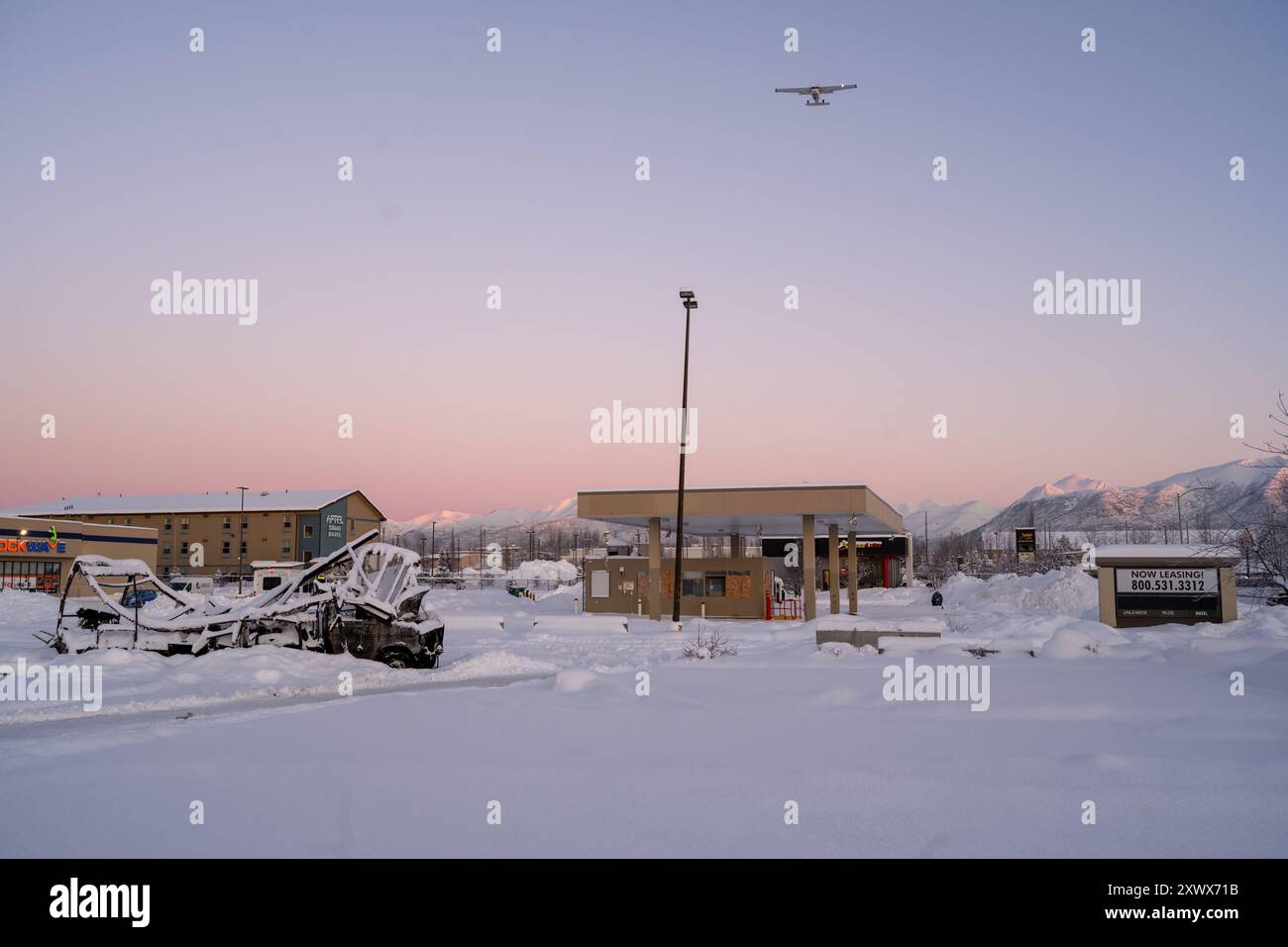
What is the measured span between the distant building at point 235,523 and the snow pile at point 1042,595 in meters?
59.6

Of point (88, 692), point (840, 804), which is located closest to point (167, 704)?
point (88, 692)

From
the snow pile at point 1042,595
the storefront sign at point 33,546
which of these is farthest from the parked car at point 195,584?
the snow pile at point 1042,595

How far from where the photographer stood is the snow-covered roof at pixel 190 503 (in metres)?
89.5

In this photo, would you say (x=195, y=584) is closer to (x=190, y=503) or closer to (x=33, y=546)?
(x=33, y=546)

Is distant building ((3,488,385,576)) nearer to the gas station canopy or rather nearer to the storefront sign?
the storefront sign

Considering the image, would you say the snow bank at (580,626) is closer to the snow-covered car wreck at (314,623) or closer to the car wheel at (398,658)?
the snow-covered car wreck at (314,623)

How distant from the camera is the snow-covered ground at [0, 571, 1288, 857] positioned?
6.10m

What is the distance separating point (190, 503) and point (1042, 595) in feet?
266

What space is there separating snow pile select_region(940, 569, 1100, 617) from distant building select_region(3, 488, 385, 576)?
59611 mm

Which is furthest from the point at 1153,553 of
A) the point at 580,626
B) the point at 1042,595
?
the point at 1042,595

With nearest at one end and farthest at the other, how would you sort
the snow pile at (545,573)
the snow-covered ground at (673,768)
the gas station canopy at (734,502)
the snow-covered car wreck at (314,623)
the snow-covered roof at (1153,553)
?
the snow-covered ground at (673,768)
the snow-covered car wreck at (314,623)
the snow-covered roof at (1153,553)
the gas station canopy at (734,502)
the snow pile at (545,573)

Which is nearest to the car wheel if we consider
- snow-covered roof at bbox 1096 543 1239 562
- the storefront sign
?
snow-covered roof at bbox 1096 543 1239 562
